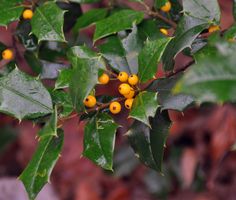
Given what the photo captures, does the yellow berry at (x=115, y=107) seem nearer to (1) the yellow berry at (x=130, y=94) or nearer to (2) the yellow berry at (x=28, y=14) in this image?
(1) the yellow berry at (x=130, y=94)

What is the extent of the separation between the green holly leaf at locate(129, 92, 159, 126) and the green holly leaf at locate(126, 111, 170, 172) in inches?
3.4

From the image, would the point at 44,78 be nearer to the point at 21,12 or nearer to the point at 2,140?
the point at 21,12

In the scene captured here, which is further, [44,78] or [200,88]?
[44,78]

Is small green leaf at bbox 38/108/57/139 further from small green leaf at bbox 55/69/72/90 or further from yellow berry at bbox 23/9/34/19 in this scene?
yellow berry at bbox 23/9/34/19

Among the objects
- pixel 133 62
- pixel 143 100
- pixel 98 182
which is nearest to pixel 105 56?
pixel 133 62

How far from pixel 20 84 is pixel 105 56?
7.7 inches

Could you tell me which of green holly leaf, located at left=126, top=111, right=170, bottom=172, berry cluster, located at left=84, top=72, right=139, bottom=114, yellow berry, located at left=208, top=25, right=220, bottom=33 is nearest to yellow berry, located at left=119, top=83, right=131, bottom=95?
berry cluster, located at left=84, top=72, right=139, bottom=114

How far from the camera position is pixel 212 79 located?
25.9 inches

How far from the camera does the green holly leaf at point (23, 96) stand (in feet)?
3.29

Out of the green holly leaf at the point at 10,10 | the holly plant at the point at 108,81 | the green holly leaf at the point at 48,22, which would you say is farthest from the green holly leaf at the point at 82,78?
the green holly leaf at the point at 10,10

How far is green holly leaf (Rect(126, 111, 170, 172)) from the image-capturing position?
1029 mm

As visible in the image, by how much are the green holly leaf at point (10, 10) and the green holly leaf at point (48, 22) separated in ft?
0.14

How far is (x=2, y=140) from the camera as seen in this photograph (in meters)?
2.25

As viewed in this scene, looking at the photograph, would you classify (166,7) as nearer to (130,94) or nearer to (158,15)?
(158,15)
